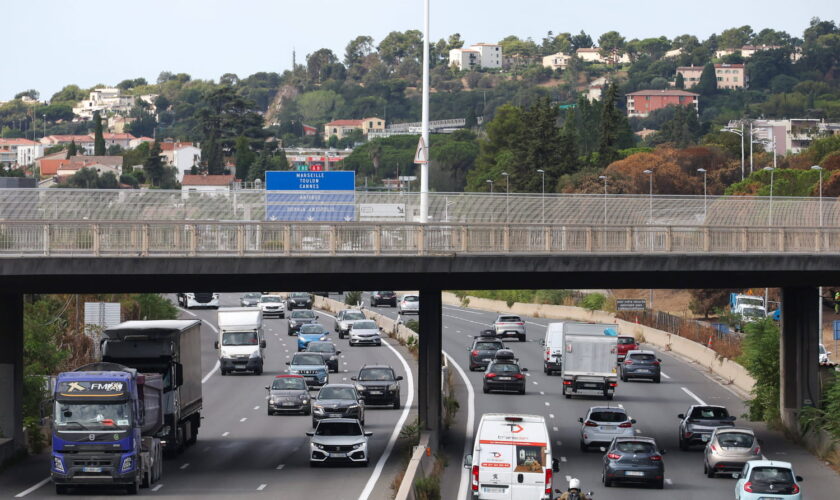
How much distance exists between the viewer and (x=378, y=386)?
56156 millimetres

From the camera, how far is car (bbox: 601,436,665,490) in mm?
37719

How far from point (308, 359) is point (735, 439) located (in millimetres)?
28703

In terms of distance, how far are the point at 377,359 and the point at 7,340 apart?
120ft

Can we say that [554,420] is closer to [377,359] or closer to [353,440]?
[353,440]

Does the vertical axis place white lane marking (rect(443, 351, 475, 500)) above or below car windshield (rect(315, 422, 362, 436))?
below

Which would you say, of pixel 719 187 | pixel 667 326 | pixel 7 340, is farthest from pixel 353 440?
pixel 719 187

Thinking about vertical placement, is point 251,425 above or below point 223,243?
below

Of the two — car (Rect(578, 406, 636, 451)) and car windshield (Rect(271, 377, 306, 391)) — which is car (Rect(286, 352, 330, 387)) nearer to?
car windshield (Rect(271, 377, 306, 391))

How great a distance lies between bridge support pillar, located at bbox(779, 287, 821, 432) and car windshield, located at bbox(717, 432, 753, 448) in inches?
354

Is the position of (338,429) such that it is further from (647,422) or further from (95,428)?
(647,422)

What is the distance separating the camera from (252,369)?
233ft

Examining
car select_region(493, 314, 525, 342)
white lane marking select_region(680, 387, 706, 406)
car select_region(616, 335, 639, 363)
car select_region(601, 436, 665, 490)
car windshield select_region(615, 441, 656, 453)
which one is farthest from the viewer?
car select_region(493, 314, 525, 342)

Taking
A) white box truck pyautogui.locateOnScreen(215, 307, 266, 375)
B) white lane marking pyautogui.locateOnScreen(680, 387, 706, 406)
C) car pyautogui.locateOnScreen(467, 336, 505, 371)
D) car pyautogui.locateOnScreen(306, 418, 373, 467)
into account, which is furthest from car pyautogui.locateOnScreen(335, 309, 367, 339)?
car pyautogui.locateOnScreen(306, 418, 373, 467)

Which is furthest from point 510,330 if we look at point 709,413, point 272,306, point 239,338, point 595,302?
point 709,413
